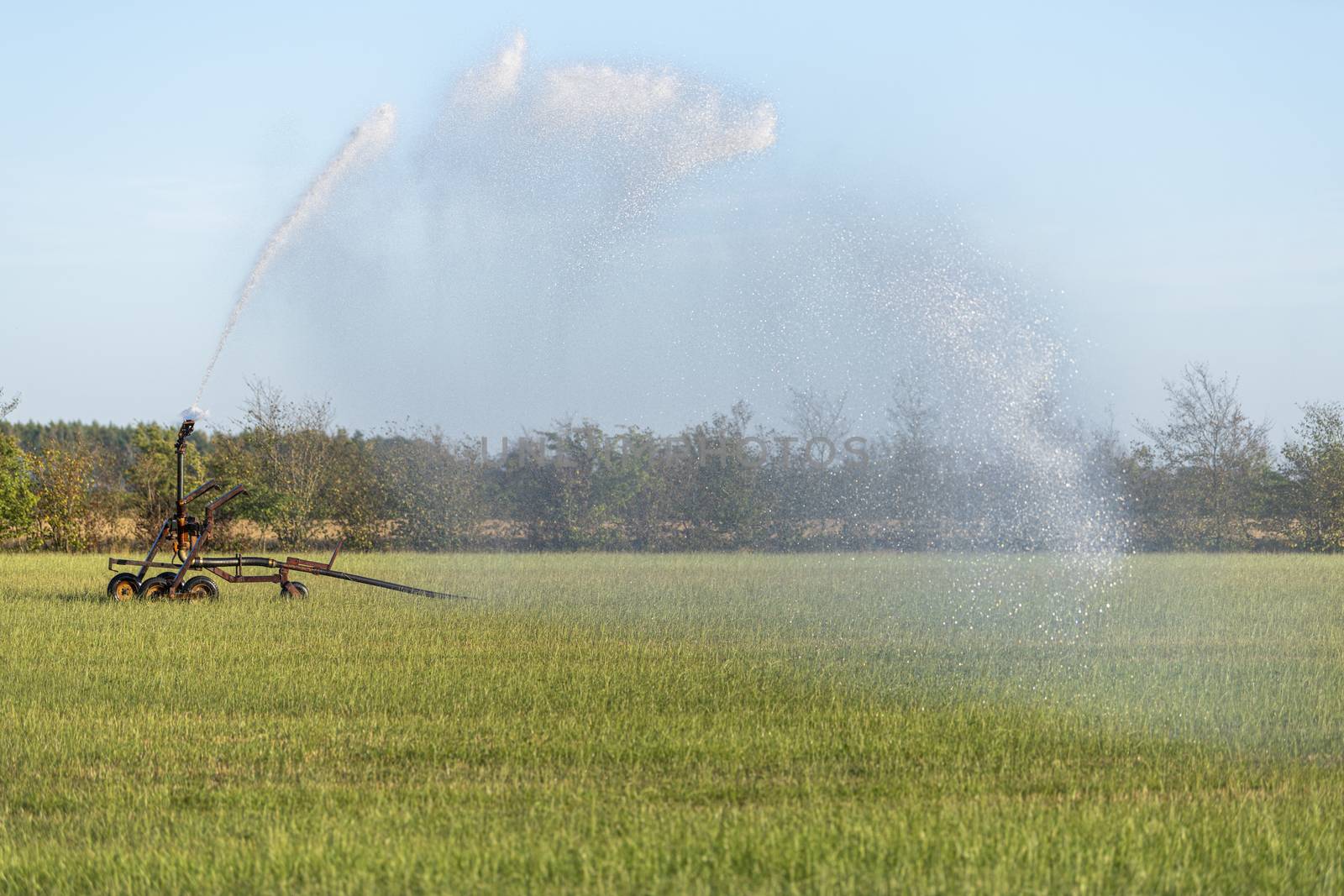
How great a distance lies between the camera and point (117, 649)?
12.2m

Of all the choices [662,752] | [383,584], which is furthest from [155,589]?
[662,752]

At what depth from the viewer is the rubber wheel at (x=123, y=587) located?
53.3ft

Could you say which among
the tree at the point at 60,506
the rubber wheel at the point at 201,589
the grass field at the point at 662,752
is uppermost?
the tree at the point at 60,506

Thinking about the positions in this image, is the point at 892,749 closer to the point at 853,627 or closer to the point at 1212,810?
the point at 1212,810

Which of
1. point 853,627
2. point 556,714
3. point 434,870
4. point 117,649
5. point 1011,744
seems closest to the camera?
point 434,870

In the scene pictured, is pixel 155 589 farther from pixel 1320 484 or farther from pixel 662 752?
pixel 1320 484

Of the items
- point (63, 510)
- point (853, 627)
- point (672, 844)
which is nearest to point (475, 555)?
point (63, 510)

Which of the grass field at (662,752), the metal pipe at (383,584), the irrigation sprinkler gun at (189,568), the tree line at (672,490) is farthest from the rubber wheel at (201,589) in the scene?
the tree line at (672,490)

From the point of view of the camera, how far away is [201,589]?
1638 cm

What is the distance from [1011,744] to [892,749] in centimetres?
76

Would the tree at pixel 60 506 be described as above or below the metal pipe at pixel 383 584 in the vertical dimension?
above

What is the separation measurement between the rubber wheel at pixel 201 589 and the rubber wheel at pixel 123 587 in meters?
0.55

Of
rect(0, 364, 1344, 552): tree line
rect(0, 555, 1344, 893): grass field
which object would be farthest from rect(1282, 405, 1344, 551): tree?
rect(0, 555, 1344, 893): grass field

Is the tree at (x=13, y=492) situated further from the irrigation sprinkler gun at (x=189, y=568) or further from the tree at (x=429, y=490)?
the irrigation sprinkler gun at (x=189, y=568)
